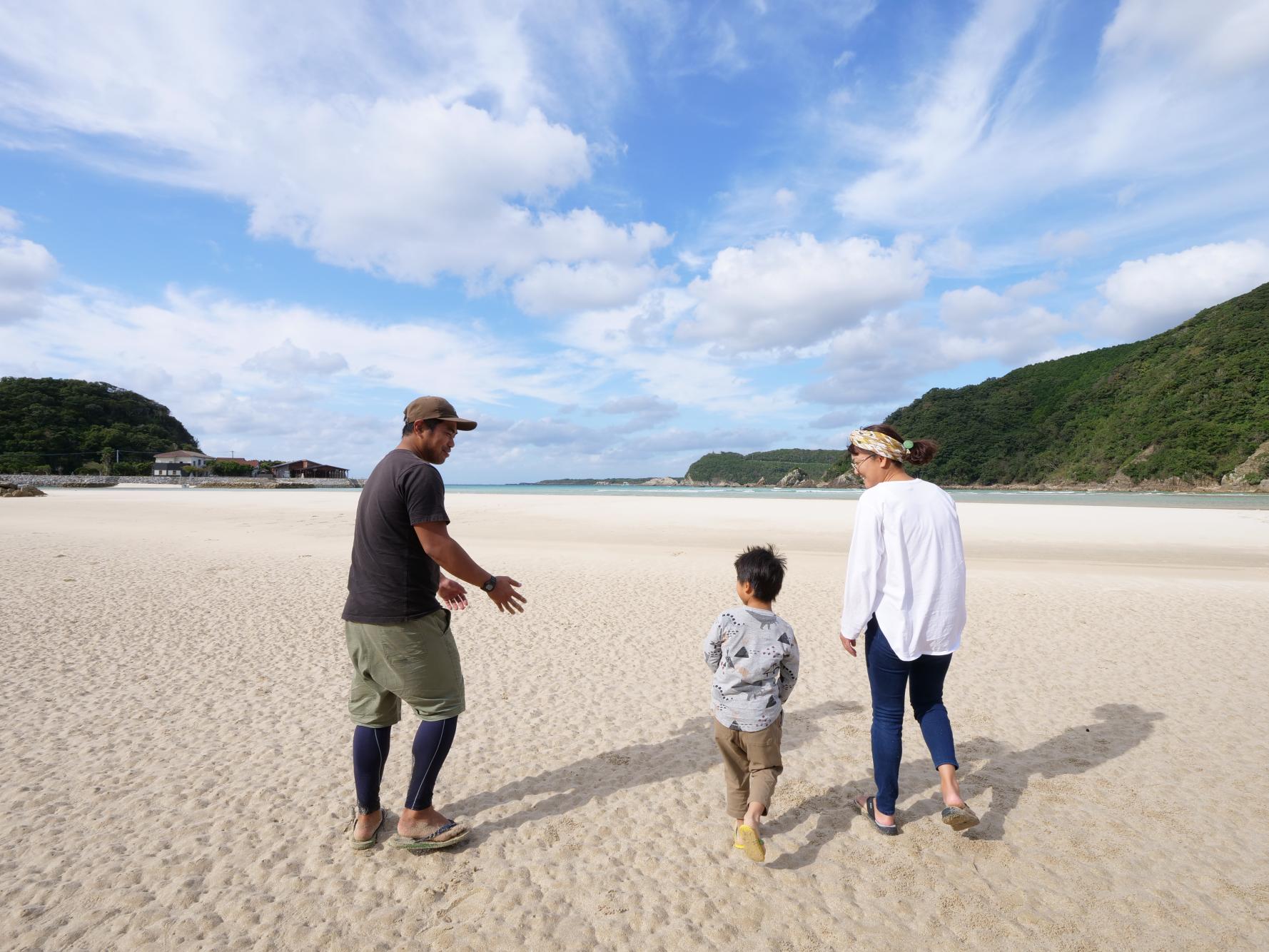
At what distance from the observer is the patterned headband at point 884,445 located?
3.00 m

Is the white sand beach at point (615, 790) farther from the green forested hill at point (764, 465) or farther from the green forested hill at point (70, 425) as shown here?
the green forested hill at point (764, 465)

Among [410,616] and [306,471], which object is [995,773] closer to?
[410,616]

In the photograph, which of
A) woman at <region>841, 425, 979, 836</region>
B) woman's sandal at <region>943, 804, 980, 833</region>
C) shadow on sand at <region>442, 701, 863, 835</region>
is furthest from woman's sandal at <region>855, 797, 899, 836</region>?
shadow on sand at <region>442, 701, 863, 835</region>

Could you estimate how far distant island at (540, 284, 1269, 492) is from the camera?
2571 inches

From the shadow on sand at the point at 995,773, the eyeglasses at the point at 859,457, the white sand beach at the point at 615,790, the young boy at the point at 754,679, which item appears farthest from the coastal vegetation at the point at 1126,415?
the young boy at the point at 754,679

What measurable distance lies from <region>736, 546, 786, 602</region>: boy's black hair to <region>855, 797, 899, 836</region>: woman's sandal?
135 cm

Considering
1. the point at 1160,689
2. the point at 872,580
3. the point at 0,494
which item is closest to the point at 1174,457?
the point at 1160,689

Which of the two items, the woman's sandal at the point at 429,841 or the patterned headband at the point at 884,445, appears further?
the patterned headband at the point at 884,445

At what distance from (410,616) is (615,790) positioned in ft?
5.87

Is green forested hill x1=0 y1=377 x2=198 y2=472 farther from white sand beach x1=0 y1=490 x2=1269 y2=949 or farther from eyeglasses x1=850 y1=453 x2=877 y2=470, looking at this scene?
eyeglasses x1=850 y1=453 x2=877 y2=470

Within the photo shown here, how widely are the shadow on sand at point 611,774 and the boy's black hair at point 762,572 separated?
144 centimetres

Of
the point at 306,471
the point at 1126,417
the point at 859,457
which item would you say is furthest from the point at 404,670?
the point at 306,471

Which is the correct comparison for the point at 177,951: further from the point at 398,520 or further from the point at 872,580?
the point at 872,580

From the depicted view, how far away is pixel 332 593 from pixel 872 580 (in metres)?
8.94
